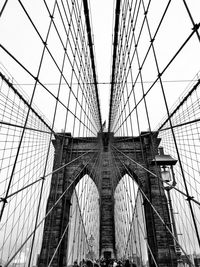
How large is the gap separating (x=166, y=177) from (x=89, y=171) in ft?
36.0

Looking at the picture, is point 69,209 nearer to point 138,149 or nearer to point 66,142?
point 66,142

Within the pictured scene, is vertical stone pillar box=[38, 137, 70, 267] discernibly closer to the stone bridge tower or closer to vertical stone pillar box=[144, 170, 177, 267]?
the stone bridge tower

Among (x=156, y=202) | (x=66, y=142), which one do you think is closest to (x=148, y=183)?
(x=156, y=202)

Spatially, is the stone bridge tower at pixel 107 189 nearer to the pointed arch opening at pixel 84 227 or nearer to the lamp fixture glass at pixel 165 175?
the pointed arch opening at pixel 84 227

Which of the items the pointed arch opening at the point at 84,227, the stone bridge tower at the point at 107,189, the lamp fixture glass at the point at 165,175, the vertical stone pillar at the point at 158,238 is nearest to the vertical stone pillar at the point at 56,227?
the stone bridge tower at the point at 107,189

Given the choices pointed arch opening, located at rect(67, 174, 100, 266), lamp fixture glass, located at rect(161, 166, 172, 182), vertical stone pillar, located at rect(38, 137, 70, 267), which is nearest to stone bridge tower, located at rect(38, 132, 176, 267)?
vertical stone pillar, located at rect(38, 137, 70, 267)

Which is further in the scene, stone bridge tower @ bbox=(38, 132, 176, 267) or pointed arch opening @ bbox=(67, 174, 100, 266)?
stone bridge tower @ bbox=(38, 132, 176, 267)

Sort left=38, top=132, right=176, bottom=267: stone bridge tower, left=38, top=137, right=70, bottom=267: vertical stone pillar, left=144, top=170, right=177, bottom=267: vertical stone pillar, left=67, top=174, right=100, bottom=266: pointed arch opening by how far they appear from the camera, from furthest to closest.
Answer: left=38, top=132, right=176, bottom=267: stone bridge tower → left=38, top=137, right=70, bottom=267: vertical stone pillar → left=144, top=170, right=177, bottom=267: vertical stone pillar → left=67, top=174, right=100, bottom=266: pointed arch opening

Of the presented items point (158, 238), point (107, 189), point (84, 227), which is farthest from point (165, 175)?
point (107, 189)

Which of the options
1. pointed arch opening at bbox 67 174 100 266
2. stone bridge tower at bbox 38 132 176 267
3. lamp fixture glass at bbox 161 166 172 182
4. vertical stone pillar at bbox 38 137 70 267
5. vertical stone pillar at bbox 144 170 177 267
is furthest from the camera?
stone bridge tower at bbox 38 132 176 267

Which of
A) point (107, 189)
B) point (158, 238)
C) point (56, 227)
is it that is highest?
point (107, 189)

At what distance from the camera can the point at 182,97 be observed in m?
6.78

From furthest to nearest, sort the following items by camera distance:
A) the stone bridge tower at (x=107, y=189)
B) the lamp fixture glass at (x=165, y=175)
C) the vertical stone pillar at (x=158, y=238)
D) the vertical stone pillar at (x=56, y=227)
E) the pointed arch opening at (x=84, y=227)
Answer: the stone bridge tower at (x=107, y=189), the vertical stone pillar at (x=56, y=227), the vertical stone pillar at (x=158, y=238), the pointed arch opening at (x=84, y=227), the lamp fixture glass at (x=165, y=175)

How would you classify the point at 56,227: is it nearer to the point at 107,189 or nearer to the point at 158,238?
the point at 107,189
